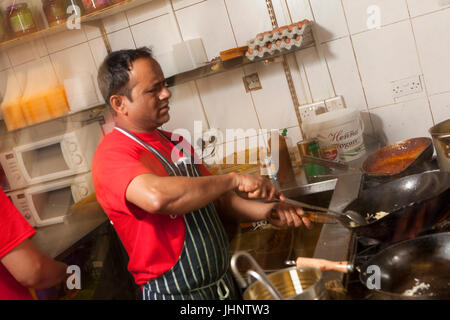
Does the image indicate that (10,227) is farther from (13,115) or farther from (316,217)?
(316,217)

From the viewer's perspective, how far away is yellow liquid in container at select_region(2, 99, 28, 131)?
0.69 metres

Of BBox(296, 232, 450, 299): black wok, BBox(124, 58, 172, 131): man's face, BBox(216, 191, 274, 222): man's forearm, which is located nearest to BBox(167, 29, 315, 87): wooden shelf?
BBox(124, 58, 172, 131): man's face

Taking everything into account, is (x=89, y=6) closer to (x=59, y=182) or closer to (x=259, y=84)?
(x=59, y=182)

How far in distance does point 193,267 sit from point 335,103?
0.73 meters

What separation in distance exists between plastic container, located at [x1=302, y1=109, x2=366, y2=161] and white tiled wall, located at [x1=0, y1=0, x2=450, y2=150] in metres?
0.03

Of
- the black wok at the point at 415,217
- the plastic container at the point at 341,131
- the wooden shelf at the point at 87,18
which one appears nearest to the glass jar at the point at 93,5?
the wooden shelf at the point at 87,18

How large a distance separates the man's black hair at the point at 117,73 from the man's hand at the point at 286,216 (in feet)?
1.16

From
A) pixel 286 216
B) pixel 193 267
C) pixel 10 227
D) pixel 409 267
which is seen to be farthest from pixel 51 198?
pixel 409 267

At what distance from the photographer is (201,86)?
99 cm

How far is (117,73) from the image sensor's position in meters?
0.69

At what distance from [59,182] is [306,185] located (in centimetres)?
65

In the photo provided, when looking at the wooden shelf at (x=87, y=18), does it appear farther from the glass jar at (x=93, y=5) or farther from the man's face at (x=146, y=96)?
the man's face at (x=146, y=96)
